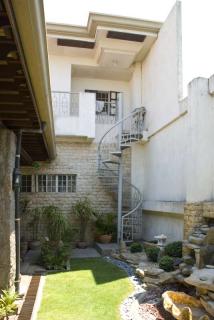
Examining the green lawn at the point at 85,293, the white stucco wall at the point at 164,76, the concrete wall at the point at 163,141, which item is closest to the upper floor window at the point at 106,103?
the concrete wall at the point at 163,141

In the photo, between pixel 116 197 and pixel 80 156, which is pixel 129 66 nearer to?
pixel 80 156

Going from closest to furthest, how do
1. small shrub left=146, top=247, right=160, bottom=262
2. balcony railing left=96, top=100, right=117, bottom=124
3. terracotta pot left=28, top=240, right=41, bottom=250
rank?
1. small shrub left=146, top=247, right=160, bottom=262
2. terracotta pot left=28, top=240, right=41, bottom=250
3. balcony railing left=96, top=100, right=117, bottom=124

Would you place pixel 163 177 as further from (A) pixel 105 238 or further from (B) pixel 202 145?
(B) pixel 202 145

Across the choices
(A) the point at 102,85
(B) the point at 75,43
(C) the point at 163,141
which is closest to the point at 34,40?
(C) the point at 163,141

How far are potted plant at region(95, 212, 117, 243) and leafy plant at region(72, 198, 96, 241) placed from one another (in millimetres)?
362

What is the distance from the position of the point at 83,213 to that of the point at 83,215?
78 mm

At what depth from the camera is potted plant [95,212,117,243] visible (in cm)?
1229

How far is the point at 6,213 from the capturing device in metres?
5.66

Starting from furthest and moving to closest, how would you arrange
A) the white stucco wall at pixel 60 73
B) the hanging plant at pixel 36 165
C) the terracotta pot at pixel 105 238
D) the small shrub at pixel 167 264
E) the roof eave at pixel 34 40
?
the white stucco wall at pixel 60 73
the hanging plant at pixel 36 165
the terracotta pot at pixel 105 238
the small shrub at pixel 167 264
the roof eave at pixel 34 40

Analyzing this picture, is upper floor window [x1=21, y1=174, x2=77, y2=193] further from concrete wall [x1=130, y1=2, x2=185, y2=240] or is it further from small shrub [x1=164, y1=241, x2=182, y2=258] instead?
small shrub [x1=164, y1=241, x2=182, y2=258]

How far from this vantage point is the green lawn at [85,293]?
5.39 m

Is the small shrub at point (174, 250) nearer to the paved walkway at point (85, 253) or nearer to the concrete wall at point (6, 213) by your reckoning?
the paved walkway at point (85, 253)

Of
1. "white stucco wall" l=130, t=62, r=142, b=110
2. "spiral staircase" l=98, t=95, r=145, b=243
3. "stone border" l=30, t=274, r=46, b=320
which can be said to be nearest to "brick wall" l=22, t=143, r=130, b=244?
"spiral staircase" l=98, t=95, r=145, b=243

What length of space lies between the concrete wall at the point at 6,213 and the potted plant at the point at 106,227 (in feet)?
22.2
